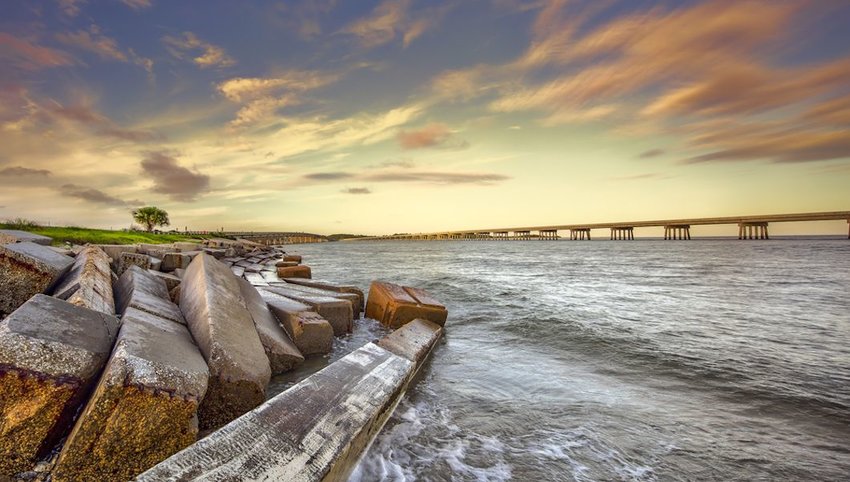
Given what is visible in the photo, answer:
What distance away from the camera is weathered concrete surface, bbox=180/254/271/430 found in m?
3.03

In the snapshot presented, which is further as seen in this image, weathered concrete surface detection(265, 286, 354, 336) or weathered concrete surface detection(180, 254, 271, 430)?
weathered concrete surface detection(265, 286, 354, 336)

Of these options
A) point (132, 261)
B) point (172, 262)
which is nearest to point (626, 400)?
point (132, 261)

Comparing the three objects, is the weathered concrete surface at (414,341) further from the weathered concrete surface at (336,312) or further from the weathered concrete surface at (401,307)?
the weathered concrete surface at (336,312)

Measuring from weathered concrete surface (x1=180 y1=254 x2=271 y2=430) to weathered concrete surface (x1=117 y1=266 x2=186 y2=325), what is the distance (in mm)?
208

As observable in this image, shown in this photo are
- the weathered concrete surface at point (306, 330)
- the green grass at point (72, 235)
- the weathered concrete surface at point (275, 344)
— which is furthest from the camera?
the green grass at point (72, 235)

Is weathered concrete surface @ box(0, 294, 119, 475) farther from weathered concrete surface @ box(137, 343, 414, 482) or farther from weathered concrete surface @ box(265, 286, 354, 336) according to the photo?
weathered concrete surface @ box(265, 286, 354, 336)

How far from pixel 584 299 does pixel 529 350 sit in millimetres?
6372

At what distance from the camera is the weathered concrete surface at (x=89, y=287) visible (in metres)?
3.40

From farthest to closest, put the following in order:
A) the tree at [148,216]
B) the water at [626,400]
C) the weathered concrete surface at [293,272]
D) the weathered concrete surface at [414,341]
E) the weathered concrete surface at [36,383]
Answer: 1. the tree at [148,216]
2. the weathered concrete surface at [293,272]
3. the weathered concrete surface at [414,341]
4. the water at [626,400]
5. the weathered concrete surface at [36,383]

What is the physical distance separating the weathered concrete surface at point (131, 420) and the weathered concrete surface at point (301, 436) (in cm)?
31

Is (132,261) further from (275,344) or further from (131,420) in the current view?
(131,420)

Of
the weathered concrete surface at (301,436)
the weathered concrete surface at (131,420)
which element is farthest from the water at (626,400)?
the weathered concrete surface at (131,420)

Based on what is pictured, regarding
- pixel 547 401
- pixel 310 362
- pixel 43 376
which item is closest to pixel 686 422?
pixel 547 401

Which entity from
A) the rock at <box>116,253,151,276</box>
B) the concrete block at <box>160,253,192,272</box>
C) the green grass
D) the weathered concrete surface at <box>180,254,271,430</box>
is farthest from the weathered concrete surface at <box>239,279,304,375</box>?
the green grass
